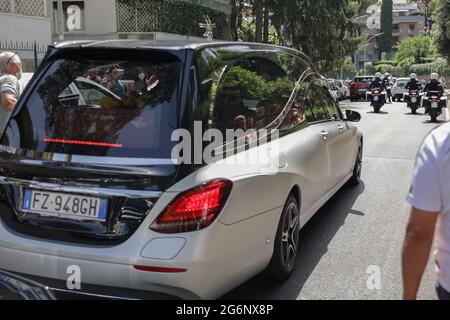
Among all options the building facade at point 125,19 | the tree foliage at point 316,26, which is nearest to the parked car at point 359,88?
the tree foliage at point 316,26

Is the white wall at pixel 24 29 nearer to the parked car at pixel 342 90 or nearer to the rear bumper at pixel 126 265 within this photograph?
the rear bumper at pixel 126 265

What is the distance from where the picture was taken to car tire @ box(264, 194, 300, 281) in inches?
162

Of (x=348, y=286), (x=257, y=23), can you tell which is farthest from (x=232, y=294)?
(x=257, y=23)

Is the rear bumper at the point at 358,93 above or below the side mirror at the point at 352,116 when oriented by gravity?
above

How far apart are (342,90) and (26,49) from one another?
1126 inches

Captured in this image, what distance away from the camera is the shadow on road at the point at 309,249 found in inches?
161

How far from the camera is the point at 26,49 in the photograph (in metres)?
14.7

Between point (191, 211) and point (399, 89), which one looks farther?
point (399, 89)

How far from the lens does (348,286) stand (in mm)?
4234

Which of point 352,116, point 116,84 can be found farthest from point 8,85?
point 352,116

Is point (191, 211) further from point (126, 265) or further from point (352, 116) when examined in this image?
point (352, 116)

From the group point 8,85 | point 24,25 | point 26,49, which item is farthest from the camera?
point 24,25

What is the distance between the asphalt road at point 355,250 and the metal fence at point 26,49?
8999 mm

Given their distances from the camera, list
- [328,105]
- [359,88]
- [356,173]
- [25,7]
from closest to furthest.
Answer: [328,105], [356,173], [25,7], [359,88]
